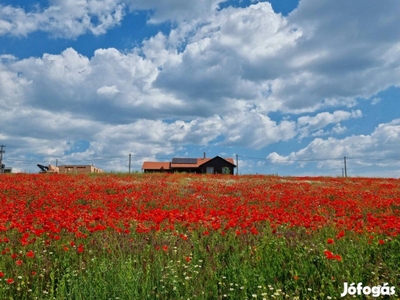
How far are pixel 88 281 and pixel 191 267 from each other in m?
1.57

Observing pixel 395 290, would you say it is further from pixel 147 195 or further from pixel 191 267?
pixel 147 195

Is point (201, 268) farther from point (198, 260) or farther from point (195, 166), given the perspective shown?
point (195, 166)

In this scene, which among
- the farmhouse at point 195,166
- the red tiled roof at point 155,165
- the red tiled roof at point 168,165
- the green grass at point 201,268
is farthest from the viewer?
the red tiled roof at point 155,165

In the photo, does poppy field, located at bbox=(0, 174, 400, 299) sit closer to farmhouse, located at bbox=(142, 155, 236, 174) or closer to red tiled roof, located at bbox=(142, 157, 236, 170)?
farmhouse, located at bbox=(142, 155, 236, 174)

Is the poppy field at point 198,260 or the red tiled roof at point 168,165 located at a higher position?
the red tiled roof at point 168,165

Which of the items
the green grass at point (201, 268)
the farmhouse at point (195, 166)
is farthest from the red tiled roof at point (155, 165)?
the green grass at point (201, 268)

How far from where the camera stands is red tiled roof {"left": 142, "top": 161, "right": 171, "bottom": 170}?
228 feet

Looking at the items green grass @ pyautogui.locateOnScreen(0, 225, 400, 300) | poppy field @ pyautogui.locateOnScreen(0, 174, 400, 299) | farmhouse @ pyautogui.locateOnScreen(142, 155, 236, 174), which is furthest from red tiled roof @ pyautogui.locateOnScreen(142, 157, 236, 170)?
green grass @ pyautogui.locateOnScreen(0, 225, 400, 300)

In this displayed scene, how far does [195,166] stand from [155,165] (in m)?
8.32

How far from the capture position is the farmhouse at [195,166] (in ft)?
217

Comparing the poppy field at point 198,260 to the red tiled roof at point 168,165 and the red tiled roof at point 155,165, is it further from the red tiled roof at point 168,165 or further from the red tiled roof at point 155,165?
the red tiled roof at point 155,165

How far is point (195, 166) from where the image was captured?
68.4 metres

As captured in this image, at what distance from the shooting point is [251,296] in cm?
504

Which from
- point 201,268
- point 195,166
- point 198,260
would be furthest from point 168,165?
point 201,268
